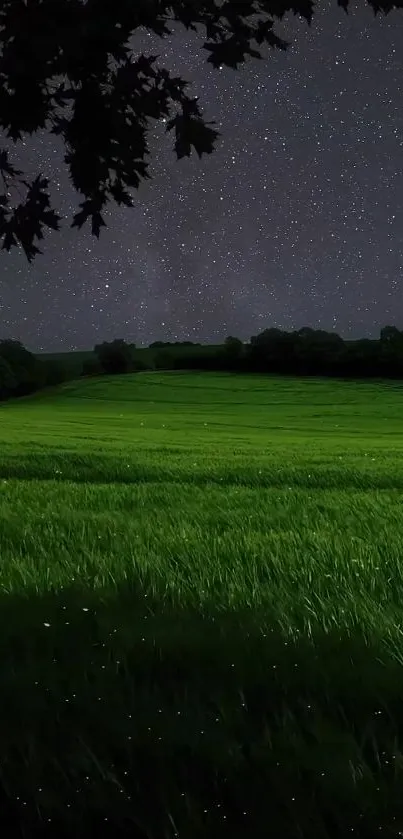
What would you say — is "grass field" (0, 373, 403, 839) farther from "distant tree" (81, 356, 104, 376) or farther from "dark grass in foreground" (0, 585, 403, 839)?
"distant tree" (81, 356, 104, 376)

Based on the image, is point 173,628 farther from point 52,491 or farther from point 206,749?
point 52,491

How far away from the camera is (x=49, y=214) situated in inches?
209

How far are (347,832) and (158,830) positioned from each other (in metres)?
0.56

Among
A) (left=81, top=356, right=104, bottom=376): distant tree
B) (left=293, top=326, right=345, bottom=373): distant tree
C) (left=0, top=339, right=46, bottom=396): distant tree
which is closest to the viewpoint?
(left=293, top=326, right=345, bottom=373): distant tree

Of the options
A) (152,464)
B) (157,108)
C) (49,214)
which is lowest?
(152,464)

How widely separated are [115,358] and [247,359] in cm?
1733

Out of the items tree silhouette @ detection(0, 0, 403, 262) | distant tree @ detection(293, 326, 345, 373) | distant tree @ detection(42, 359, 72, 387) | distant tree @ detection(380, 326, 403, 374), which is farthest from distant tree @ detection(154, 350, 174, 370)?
tree silhouette @ detection(0, 0, 403, 262)

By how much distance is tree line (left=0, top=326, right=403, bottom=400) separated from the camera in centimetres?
8250

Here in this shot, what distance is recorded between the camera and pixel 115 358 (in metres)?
96.4

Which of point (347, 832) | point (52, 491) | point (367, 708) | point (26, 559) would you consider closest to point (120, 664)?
point (367, 708)

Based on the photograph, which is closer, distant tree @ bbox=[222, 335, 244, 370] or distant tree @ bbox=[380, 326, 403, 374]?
distant tree @ bbox=[380, 326, 403, 374]

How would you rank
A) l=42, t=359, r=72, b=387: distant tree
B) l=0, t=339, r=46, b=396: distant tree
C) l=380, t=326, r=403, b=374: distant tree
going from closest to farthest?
l=380, t=326, r=403, b=374: distant tree
l=0, t=339, r=46, b=396: distant tree
l=42, t=359, r=72, b=387: distant tree

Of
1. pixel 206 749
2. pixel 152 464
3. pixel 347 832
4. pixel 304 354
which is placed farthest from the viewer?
pixel 304 354

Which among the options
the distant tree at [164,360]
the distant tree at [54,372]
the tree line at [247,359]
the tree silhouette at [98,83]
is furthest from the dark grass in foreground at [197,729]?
the distant tree at [164,360]
